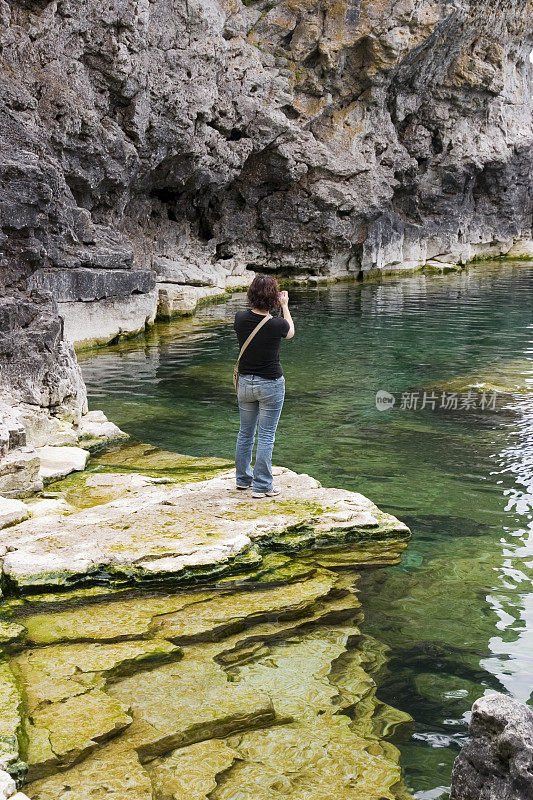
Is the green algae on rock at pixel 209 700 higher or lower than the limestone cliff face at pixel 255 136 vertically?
lower

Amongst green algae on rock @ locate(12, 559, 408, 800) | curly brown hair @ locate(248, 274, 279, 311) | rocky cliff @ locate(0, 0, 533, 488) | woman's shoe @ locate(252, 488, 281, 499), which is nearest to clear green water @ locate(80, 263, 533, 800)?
green algae on rock @ locate(12, 559, 408, 800)

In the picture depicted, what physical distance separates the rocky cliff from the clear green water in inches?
110

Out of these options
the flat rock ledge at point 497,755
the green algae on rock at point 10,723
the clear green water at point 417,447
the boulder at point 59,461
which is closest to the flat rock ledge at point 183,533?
the clear green water at point 417,447

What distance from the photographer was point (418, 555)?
26.5 feet

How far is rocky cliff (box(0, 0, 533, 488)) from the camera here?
821 inches

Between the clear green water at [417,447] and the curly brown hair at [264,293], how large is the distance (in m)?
2.92

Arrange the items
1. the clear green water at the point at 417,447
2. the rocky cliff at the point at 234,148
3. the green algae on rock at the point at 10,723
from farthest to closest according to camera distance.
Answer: the rocky cliff at the point at 234,148 → the clear green water at the point at 417,447 → the green algae on rock at the point at 10,723

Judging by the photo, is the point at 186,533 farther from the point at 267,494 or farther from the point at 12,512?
the point at 12,512

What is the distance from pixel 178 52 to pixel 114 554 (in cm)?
2573

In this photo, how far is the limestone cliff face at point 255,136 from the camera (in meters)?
22.3

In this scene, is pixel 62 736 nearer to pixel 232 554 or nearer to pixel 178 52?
pixel 232 554

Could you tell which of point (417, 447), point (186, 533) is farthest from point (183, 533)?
point (417, 447)

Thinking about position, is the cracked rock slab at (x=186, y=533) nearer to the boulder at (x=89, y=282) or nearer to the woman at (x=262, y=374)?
the woman at (x=262, y=374)

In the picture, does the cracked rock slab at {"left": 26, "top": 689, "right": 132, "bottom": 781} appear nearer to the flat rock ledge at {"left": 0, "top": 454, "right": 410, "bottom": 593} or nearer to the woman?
the flat rock ledge at {"left": 0, "top": 454, "right": 410, "bottom": 593}
